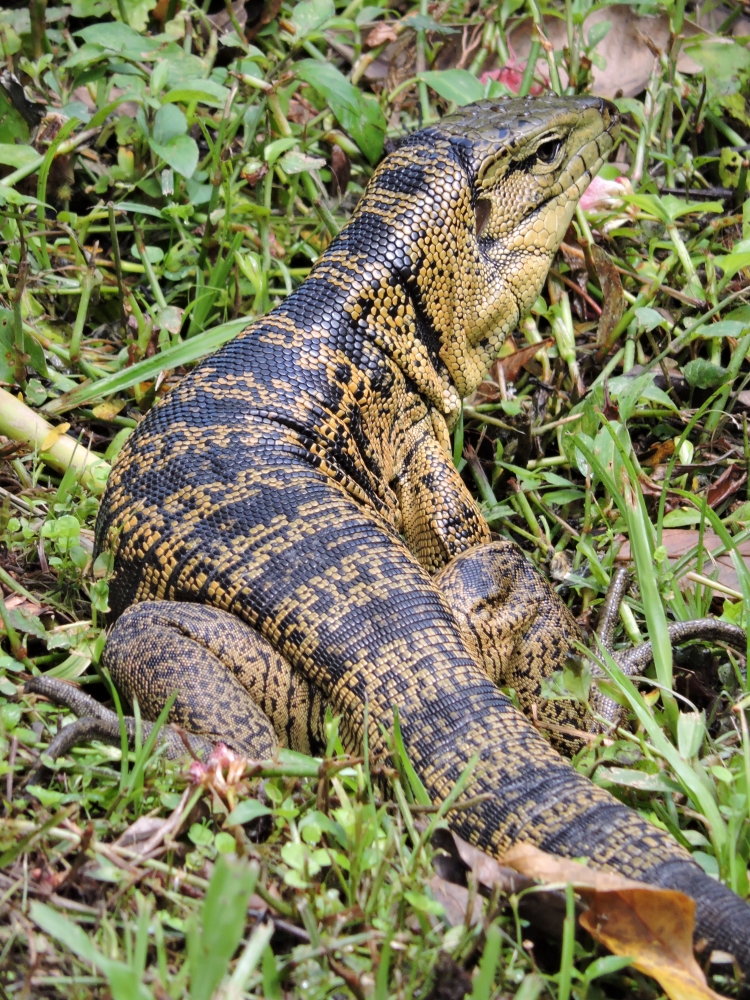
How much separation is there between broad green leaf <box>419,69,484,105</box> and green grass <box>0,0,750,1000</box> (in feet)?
0.06

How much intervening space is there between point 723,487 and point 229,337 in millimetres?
2316

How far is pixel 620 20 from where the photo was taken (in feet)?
20.8

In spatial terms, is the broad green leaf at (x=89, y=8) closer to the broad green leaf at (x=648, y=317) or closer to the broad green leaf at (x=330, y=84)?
the broad green leaf at (x=330, y=84)

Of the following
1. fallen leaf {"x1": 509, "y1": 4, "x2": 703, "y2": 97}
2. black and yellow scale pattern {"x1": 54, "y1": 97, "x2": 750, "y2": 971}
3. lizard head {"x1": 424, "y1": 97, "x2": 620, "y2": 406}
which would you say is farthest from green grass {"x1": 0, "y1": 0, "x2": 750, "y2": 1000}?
lizard head {"x1": 424, "y1": 97, "x2": 620, "y2": 406}

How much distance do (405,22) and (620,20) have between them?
1327 mm

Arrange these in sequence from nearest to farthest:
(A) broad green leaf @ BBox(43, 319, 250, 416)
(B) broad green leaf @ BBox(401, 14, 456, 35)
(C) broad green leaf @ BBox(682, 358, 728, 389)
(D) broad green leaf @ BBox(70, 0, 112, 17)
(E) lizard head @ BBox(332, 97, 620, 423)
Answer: (E) lizard head @ BBox(332, 97, 620, 423)
(A) broad green leaf @ BBox(43, 319, 250, 416)
(C) broad green leaf @ BBox(682, 358, 728, 389)
(D) broad green leaf @ BBox(70, 0, 112, 17)
(B) broad green leaf @ BBox(401, 14, 456, 35)

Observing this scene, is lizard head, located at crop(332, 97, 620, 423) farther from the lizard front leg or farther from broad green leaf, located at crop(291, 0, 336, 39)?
broad green leaf, located at crop(291, 0, 336, 39)

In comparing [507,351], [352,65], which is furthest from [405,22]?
[507,351]

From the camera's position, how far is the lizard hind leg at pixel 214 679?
3.01 m

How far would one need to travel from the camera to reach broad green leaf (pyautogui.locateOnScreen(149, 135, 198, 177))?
4.99 meters

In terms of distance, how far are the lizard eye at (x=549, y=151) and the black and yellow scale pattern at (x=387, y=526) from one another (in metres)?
0.01

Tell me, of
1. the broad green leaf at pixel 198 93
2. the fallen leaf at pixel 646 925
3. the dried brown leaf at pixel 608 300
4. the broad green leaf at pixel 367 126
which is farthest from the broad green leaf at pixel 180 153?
the fallen leaf at pixel 646 925

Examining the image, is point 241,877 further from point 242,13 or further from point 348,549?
point 242,13

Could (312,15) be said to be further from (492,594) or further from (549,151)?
(492,594)
